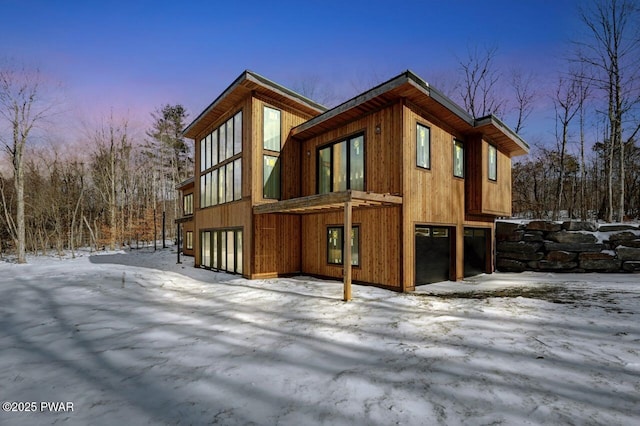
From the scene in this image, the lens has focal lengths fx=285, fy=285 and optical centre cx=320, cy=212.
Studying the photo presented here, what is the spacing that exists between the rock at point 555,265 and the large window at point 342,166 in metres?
7.98

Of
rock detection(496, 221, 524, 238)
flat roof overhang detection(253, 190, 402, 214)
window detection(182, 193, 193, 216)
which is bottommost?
rock detection(496, 221, 524, 238)

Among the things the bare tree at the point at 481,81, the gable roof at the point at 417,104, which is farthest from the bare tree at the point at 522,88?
the gable roof at the point at 417,104

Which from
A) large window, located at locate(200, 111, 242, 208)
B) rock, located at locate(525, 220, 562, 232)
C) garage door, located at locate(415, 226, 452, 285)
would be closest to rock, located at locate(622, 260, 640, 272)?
rock, located at locate(525, 220, 562, 232)

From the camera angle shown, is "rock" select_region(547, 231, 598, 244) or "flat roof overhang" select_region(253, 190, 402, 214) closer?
"flat roof overhang" select_region(253, 190, 402, 214)

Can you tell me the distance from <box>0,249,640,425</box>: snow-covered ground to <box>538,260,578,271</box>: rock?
3844 mm

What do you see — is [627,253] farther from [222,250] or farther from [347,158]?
[222,250]

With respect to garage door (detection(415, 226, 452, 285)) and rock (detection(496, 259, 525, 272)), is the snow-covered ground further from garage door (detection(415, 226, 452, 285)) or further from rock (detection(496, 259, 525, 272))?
rock (detection(496, 259, 525, 272))

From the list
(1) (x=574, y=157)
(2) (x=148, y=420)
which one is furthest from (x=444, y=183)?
(1) (x=574, y=157)

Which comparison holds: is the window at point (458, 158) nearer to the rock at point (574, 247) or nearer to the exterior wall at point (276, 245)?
the rock at point (574, 247)

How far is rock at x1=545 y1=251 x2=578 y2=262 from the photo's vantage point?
10508 mm

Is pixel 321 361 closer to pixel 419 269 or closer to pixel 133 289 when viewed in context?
pixel 419 269

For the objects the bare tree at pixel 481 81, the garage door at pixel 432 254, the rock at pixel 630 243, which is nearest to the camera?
the garage door at pixel 432 254

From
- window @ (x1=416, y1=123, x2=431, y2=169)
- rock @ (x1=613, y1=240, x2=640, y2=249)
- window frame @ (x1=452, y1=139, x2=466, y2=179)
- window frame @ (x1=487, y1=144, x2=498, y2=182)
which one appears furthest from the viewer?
window frame @ (x1=487, y1=144, x2=498, y2=182)

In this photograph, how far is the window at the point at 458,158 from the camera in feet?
32.3
